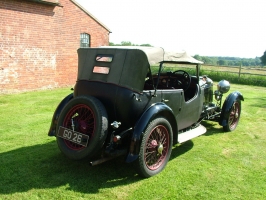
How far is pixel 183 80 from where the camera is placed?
520 centimetres

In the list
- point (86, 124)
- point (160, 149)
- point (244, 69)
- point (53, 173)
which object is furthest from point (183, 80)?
point (244, 69)

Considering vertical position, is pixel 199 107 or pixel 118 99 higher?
pixel 118 99

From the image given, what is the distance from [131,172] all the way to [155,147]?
498 millimetres

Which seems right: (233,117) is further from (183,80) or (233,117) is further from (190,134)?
(190,134)

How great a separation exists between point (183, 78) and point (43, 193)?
3.29 meters

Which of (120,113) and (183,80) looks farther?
(183,80)

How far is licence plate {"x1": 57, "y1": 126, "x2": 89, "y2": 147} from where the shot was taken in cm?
337

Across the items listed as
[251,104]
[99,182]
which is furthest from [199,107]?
[251,104]

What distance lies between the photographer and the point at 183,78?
520cm

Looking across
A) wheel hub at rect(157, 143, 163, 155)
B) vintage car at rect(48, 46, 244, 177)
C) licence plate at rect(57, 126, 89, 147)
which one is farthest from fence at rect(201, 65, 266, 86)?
licence plate at rect(57, 126, 89, 147)

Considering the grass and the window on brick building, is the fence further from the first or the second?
the grass

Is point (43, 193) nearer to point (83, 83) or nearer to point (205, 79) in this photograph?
point (83, 83)

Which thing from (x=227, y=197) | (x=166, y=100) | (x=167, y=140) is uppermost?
(x=166, y=100)

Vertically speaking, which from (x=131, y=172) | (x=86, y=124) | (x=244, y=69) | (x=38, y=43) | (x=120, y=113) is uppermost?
(x=38, y=43)
